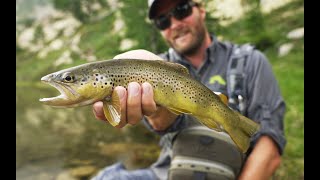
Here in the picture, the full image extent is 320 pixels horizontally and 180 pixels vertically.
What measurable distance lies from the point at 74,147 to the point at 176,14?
4535mm

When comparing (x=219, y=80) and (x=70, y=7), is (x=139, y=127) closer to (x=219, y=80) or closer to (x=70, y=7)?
(x=219, y=80)

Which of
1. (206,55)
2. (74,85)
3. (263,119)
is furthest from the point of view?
(206,55)

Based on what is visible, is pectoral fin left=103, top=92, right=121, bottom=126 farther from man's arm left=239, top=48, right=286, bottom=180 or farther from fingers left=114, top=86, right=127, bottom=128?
man's arm left=239, top=48, right=286, bottom=180

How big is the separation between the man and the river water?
2.62 m

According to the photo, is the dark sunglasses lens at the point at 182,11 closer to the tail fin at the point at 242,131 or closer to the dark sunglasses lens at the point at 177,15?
the dark sunglasses lens at the point at 177,15

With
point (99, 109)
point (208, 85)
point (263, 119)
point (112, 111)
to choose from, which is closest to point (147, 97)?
point (112, 111)

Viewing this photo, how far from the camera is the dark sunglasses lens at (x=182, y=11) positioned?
341cm

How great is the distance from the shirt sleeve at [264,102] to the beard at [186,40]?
1.60 ft

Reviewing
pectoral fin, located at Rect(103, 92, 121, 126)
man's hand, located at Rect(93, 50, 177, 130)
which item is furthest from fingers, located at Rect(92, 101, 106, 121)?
pectoral fin, located at Rect(103, 92, 121, 126)

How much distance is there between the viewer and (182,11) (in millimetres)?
3441

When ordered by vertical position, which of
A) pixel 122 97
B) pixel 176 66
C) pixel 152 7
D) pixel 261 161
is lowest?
pixel 261 161

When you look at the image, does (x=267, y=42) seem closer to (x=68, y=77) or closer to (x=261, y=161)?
(x=261, y=161)
